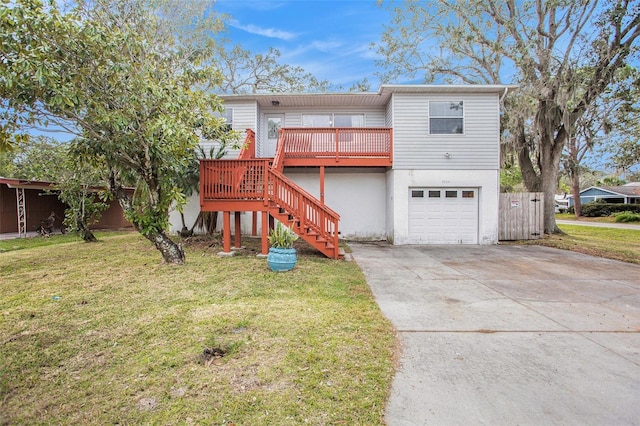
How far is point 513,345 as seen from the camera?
3.33 m

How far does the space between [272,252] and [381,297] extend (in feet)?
8.07

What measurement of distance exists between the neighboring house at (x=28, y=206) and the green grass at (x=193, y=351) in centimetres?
993

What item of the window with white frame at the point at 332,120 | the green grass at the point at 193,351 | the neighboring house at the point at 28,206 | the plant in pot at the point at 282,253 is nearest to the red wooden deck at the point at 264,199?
the plant in pot at the point at 282,253

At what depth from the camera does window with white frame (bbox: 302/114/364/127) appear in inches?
484

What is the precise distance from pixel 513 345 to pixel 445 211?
325 inches

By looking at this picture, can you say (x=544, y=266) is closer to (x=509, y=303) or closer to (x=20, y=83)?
(x=509, y=303)

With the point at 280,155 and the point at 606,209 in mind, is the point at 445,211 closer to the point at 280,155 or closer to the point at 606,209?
the point at 280,155

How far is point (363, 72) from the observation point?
61.5ft

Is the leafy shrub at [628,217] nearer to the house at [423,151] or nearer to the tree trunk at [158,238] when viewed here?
the house at [423,151]

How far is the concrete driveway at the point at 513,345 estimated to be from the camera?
2.33 m

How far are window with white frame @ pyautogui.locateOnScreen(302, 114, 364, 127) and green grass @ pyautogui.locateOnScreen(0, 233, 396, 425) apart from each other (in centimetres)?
780

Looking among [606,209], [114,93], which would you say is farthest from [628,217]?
[114,93]

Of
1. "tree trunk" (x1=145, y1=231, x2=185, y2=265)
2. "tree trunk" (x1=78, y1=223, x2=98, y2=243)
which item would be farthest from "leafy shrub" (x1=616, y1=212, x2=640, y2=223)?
"tree trunk" (x1=78, y1=223, x2=98, y2=243)

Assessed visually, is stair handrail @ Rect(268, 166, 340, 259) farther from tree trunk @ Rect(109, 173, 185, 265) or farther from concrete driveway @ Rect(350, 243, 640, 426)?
tree trunk @ Rect(109, 173, 185, 265)
